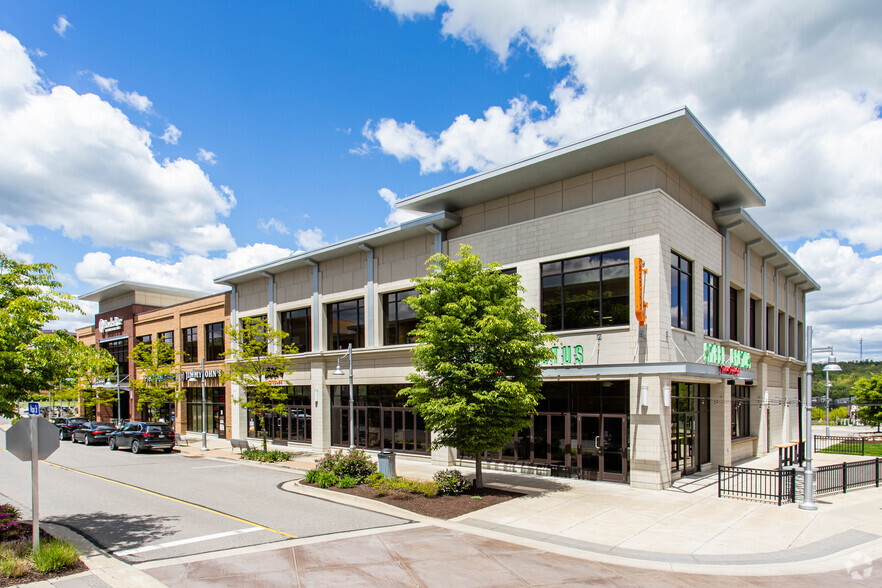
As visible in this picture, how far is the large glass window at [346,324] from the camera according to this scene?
30203 millimetres

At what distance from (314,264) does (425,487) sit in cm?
1852

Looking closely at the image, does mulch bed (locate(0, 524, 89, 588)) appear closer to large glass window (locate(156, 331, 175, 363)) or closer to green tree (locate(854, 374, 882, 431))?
large glass window (locate(156, 331, 175, 363))

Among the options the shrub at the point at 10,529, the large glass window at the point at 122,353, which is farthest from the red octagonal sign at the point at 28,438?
the large glass window at the point at 122,353

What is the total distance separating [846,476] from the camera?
17641mm

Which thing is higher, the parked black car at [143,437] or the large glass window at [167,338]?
the large glass window at [167,338]

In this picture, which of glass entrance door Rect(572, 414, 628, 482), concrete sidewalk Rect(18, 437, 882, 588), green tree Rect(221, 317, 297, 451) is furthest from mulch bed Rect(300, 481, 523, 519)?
green tree Rect(221, 317, 297, 451)

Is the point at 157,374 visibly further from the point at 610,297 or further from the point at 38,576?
the point at 610,297

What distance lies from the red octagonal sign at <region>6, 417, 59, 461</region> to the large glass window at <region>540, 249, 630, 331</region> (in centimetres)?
1566

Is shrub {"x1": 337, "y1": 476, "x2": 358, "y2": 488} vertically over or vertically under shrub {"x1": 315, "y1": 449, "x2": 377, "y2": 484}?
under

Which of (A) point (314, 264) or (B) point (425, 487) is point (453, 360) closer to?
(B) point (425, 487)

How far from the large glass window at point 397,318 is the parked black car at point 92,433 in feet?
69.4

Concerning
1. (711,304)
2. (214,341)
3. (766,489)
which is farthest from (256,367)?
(766,489)

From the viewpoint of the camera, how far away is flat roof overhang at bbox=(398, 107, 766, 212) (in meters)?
18.4

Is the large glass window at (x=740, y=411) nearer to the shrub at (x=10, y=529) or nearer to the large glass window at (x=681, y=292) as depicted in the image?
the large glass window at (x=681, y=292)
